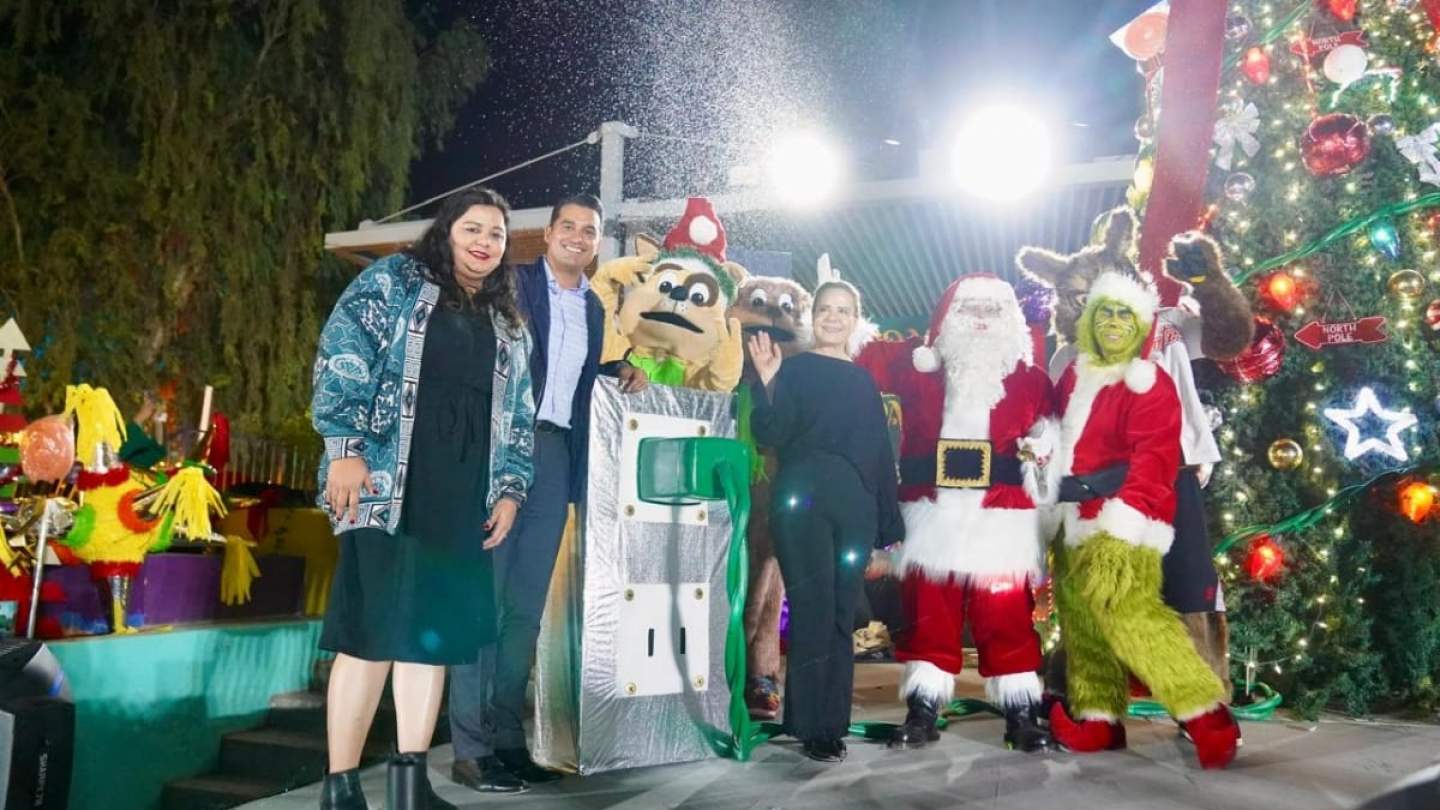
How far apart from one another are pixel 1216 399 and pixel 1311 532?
0.66 m

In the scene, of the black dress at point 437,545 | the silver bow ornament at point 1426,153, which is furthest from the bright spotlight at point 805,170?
the black dress at point 437,545

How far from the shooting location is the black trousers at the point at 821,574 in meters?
3.43

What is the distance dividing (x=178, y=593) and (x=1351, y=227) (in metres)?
4.94

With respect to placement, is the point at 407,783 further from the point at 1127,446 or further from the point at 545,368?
the point at 1127,446

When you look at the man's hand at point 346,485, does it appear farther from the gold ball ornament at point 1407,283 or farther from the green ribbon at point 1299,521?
the gold ball ornament at point 1407,283

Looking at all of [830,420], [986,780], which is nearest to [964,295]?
[830,420]

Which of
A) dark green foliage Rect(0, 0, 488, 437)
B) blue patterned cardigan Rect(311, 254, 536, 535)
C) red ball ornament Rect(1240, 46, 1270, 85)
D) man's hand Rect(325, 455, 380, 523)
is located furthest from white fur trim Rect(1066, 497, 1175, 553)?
dark green foliage Rect(0, 0, 488, 437)

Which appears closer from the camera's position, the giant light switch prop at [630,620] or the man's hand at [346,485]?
the man's hand at [346,485]

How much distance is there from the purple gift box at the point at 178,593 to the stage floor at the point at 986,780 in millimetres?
1352

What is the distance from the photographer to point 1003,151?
23.4 ft

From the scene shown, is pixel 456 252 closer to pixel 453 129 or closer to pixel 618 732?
pixel 618 732

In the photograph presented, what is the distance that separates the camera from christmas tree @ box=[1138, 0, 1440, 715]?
4688mm

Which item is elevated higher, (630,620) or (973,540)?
(973,540)

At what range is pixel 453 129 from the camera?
1280cm
